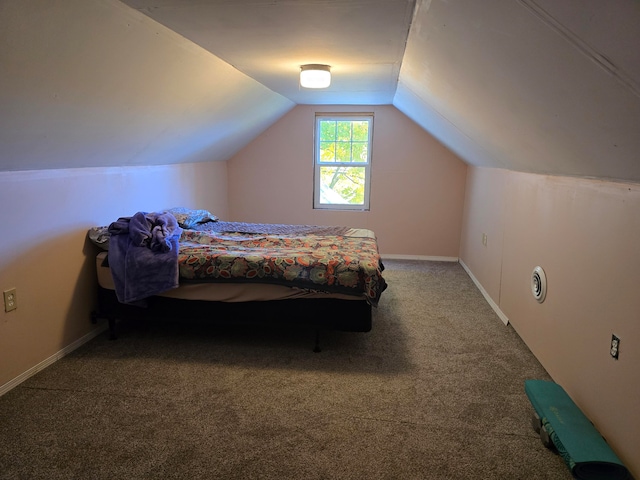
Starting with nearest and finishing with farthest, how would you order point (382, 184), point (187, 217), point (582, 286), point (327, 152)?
point (582, 286), point (187, 217), point (382, 184), point (327, 152)

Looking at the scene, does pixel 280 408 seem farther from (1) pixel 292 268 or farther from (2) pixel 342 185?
(2) pixel 342 185

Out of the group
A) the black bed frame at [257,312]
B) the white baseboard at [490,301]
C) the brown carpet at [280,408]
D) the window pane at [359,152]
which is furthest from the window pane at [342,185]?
the black bed frame at [257,312]

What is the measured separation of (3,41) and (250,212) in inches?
160

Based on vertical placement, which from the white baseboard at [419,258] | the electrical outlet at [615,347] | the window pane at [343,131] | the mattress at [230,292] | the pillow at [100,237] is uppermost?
the window pane at [343,131]

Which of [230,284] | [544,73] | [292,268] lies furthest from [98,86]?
[544,73]

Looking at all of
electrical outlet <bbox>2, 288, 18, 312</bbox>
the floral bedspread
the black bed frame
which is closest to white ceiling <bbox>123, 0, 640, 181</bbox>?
the floral bedspread

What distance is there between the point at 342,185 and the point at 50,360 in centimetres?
365

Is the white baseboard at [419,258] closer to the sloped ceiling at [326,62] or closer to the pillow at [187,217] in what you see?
the sloped ceiling at [326,62]

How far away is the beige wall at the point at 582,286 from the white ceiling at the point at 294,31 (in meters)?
1.22

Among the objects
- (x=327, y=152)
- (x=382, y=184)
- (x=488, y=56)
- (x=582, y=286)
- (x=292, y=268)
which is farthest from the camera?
(x=327, y=152)

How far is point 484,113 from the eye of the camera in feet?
8.30

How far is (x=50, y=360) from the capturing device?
2629 mm

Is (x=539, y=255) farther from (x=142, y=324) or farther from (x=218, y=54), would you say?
(x=142, y=324)

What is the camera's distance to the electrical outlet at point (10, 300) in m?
2.31
